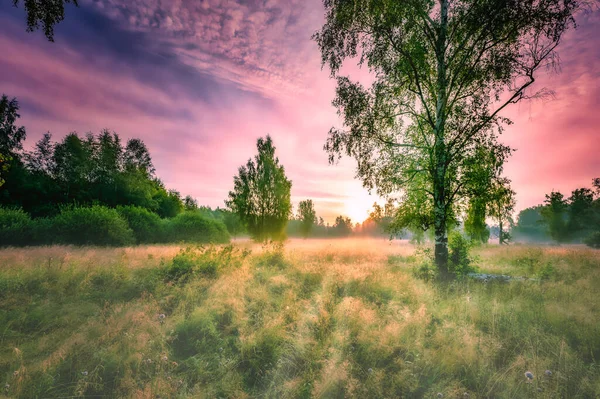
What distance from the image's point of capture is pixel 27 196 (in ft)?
80.1

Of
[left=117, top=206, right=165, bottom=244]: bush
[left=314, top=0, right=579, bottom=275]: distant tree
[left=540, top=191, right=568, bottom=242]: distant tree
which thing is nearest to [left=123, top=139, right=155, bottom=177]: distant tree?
[left=117, top=206, right=165, bottom=244]: bush

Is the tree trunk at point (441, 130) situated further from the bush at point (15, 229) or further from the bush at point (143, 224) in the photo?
the bush at point (15, 229)

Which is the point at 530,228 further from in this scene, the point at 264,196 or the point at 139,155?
the point at 139,155

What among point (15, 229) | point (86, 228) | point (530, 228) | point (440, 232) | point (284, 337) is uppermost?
point (530, 228)

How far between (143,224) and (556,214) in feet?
220

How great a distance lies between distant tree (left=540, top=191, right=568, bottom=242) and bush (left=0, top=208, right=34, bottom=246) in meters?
69.0

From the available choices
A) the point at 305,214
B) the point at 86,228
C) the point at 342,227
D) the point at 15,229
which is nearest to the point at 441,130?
→ the point at 86,228

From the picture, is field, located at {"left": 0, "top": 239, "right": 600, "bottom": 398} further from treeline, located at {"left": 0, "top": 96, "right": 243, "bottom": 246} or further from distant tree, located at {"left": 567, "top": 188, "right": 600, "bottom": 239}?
distant tree, located at {"left": 567, "top": 188, "right": 600, "bottom": 239}

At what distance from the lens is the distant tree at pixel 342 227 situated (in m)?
82.3

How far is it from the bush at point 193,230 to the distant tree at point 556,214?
185 ft

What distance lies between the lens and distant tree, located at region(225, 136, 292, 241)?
24875mm

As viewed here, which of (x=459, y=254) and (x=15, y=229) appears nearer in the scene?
→ (x=459, y=254)

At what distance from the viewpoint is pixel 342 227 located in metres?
82.8

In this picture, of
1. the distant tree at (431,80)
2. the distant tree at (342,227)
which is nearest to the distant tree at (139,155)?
the distant tree at (431,80)
